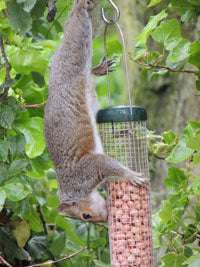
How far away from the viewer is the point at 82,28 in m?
2.16

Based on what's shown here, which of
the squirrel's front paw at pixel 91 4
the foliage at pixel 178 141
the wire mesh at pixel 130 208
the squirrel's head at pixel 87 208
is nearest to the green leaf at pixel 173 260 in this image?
the foliage at pixel 178 141

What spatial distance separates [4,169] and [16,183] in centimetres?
15

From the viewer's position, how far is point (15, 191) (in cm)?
193

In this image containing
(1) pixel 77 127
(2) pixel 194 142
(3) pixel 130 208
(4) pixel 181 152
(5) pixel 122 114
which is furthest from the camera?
(1) pixel 77 127

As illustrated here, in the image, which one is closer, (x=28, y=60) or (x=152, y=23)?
(x=152, y=23)

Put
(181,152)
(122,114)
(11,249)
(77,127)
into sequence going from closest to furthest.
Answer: (181,152) < (122,114) < (77,127) < (11,249)

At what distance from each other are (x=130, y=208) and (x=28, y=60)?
0.75 metres

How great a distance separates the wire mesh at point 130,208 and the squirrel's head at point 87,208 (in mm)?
112

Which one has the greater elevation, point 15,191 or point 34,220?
point 15,191

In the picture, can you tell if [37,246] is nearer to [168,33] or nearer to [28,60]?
[28,60]

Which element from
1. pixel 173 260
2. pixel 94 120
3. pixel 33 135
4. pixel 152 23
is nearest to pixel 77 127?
pixel 94 120

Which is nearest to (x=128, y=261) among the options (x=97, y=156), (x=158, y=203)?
(x=97, y=156)

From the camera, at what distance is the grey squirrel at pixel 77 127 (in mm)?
2182

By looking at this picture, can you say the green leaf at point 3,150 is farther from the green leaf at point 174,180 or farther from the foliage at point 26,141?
the green leaf at point 174,180
